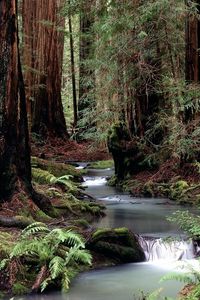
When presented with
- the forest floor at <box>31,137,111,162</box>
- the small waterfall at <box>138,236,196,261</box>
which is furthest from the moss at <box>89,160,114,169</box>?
the small waterfall at <box>138,236,196,261</box>

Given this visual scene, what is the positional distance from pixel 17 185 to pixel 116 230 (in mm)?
1863

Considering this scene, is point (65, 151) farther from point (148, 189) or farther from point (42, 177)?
point (42, 177)

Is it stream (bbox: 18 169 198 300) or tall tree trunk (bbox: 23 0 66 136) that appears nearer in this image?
stream (bbox: 18 169 198 300)

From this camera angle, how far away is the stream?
559 centimetres

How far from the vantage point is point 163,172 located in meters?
12.7

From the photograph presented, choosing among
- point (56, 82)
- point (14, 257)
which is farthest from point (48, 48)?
point (14, 257)

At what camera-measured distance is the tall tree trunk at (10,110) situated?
7.69 m

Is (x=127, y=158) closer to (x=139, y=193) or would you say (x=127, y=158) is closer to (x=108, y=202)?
(x=139, y=193)

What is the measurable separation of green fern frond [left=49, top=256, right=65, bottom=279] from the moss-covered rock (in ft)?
3.39

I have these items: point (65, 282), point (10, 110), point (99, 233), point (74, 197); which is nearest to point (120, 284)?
point (65, 282)

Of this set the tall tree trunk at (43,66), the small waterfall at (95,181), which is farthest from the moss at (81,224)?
the tall tree trunk at (43,66)

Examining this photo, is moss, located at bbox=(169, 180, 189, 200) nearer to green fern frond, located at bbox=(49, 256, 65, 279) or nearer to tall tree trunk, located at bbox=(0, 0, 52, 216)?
tall tree trunk, located at bbox=(0, 0, 52, 216)

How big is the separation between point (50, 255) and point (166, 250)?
6.39 ft

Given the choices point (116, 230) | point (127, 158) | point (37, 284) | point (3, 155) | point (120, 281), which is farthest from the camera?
point (127, 158)
